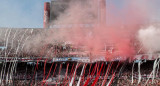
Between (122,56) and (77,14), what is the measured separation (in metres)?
8.01

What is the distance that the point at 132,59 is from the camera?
1322cm

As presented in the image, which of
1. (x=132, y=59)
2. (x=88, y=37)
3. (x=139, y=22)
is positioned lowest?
(x=132, y=59)

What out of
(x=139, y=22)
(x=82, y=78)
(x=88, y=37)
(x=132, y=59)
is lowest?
(x=82, y=78)

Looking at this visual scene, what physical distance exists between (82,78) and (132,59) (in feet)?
13.8

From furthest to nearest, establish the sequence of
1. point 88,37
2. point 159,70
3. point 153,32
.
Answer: point 88,37 → point 153,32 → point 159,70

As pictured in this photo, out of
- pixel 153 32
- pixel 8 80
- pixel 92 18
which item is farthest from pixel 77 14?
pixel 8 80

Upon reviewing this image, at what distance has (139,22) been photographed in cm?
1503

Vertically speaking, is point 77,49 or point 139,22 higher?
Result: point 139,22

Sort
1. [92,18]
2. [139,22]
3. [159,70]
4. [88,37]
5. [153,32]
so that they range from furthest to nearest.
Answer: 1. [92,18]
2. [88,37]
3. [139,22]
4. [153,32]
5. [159,70]

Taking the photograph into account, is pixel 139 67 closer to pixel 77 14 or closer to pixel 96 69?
pixel 96 69

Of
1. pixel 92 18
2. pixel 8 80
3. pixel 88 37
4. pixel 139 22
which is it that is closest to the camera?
pixel 8 80

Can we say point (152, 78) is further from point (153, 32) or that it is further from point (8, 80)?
point (8, 80)

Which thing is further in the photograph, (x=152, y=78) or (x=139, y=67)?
(x=139, y=67)

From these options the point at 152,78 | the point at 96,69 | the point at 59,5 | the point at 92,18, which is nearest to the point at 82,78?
the point at 96,69
